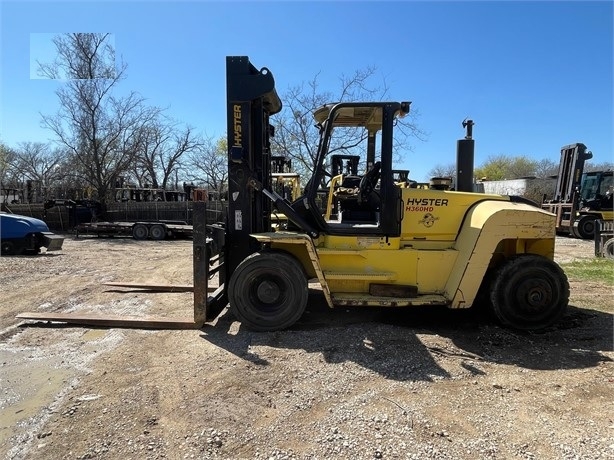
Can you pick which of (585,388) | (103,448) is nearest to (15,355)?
(103,448)

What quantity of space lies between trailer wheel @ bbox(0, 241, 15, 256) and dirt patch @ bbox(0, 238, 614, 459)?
8256 millimetres

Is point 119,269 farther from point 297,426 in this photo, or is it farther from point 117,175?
point 117,175

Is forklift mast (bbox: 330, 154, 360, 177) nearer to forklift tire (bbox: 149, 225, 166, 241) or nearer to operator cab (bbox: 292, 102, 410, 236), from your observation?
operator cab (bbox: 292, 102, 410, 236)

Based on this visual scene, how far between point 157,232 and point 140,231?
806 mm

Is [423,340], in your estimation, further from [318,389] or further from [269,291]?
[269,291]

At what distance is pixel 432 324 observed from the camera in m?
5.77

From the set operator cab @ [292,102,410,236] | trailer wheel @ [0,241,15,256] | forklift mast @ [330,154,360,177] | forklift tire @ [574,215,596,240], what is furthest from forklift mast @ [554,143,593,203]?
trailer wheel @ [0,241,15,256]

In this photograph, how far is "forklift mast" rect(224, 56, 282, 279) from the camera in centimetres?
565

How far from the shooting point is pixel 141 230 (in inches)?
800

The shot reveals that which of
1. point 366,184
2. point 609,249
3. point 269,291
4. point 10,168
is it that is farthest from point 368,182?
point 10,168

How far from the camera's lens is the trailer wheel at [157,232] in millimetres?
20203

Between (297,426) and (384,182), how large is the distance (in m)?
3.17

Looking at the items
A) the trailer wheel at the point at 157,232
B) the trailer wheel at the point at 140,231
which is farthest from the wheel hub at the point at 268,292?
the trailer wheel at the point at 140,231

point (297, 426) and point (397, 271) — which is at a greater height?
point (397, 271)
